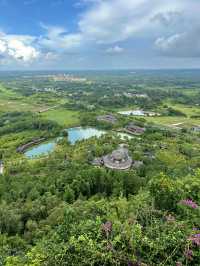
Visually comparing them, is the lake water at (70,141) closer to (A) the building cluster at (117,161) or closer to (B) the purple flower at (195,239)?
(A) the building cluster at (117,161)

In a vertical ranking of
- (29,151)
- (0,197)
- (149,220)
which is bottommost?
(29,151)

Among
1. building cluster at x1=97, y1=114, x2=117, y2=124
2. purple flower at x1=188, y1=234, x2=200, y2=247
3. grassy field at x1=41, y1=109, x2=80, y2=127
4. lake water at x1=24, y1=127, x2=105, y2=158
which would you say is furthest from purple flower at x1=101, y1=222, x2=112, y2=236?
building cluster at x1=97, y1=114, x2=117, y2=124

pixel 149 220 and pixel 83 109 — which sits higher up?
pixel 149 220

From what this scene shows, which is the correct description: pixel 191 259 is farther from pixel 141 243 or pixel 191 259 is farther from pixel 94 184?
pixel 94 184

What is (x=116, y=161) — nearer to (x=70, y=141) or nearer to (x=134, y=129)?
(x=70, y=141)

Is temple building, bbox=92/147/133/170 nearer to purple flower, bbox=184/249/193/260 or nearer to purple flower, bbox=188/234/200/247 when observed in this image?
purple flower, bbox=188/234/200/247

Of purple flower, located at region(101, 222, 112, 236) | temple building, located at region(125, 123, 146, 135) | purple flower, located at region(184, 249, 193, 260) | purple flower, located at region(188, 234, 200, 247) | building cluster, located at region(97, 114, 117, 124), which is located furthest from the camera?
building cluster, located at region(97, 114, 117, 124)

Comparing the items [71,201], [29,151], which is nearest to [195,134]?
[29,151]

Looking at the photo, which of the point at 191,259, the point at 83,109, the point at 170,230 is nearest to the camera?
the point at 191,259

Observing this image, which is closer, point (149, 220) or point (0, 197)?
point (149, 220)
